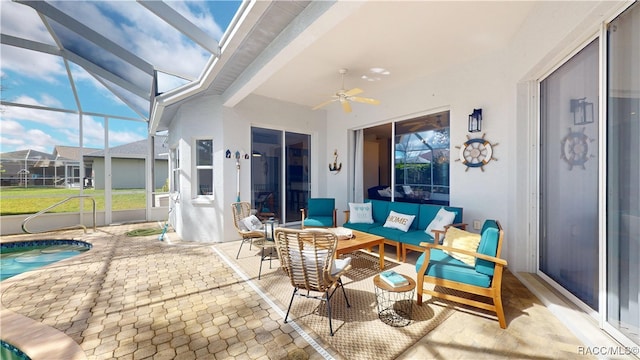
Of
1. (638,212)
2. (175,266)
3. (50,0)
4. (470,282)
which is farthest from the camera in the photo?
(175,266)

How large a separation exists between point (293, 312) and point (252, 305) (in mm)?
513

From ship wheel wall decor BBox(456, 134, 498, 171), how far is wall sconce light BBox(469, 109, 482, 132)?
0.15 meters

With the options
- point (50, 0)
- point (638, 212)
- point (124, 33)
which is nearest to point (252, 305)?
point (638, 212)

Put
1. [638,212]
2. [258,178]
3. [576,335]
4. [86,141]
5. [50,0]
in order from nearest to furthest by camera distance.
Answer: [638,212] < [576,335] < [50,0] < [258,178] < [86,141]

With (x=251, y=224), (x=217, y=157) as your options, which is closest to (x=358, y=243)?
(x=251, y=224)

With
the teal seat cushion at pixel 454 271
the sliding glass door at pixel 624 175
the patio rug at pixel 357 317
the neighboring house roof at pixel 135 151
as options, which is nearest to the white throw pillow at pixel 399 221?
the patio rug at pixel 357 317

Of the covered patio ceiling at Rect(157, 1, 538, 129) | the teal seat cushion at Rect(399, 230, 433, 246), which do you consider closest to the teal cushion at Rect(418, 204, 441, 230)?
the teal seat cushion at Rect(399, 230, 433, 246)

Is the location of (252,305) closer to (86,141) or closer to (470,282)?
(470,282)

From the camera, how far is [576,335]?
7.04ft

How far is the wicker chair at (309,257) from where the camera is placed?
2217 millimetres

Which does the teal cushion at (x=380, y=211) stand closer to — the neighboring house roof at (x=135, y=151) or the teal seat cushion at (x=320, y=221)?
the teal seat cushion at (x=320, y=221)

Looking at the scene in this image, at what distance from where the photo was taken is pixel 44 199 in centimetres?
651

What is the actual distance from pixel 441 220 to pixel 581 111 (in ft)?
6.98

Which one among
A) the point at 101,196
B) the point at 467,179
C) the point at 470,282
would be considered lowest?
the point at 470,282
